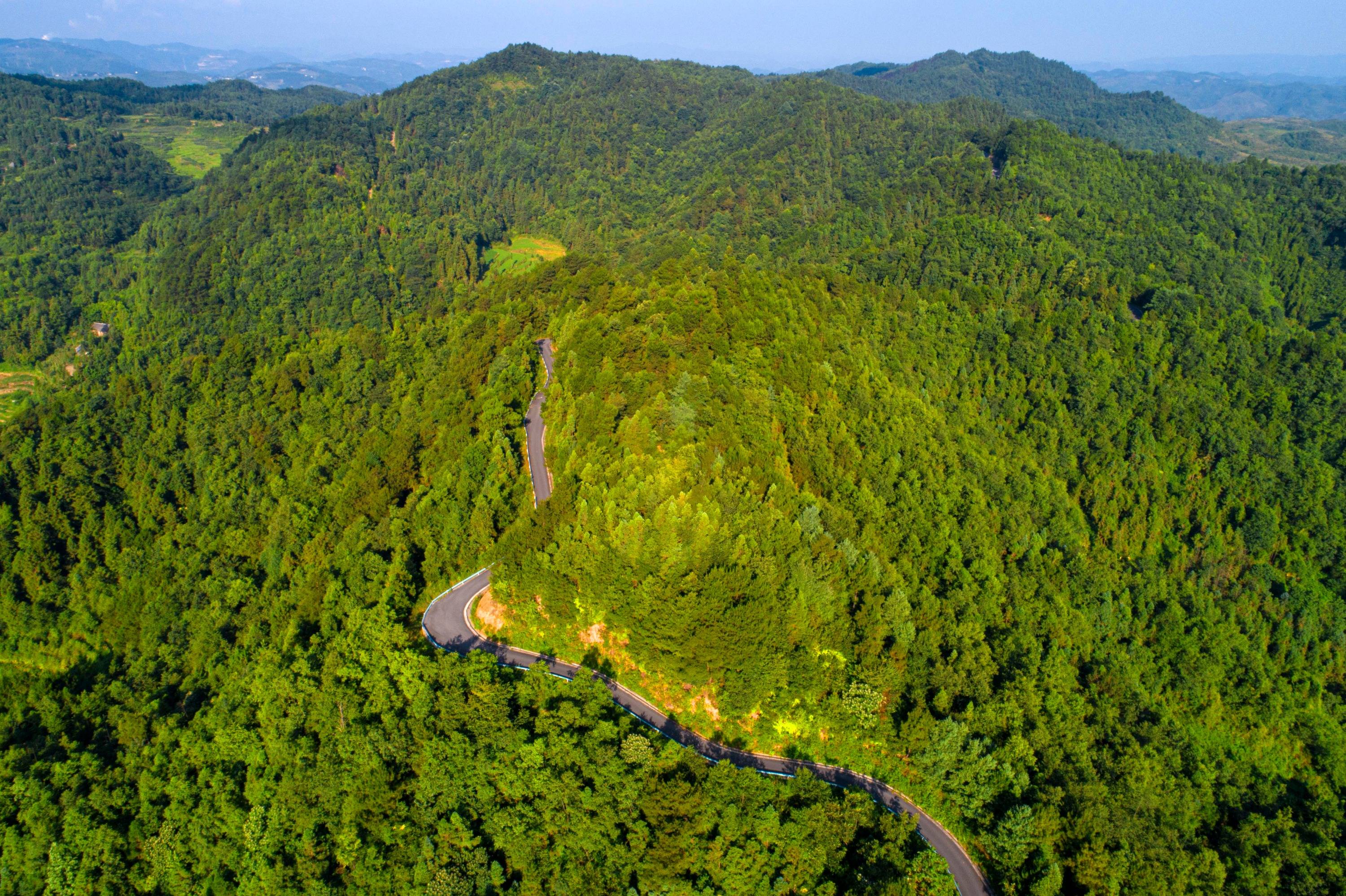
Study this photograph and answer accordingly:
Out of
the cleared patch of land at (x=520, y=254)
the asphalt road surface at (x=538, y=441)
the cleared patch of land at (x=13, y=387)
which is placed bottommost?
the cleared patch of land at (x=13, y=387)

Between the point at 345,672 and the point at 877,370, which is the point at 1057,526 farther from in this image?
the point at 345,672

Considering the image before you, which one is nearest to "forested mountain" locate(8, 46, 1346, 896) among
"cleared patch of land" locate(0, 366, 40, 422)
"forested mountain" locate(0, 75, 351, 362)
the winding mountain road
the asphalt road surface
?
the winding mountain road

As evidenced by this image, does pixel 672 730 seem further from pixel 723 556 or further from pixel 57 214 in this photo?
pixel 57 214

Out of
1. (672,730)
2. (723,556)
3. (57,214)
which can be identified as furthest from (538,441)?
(57,214)

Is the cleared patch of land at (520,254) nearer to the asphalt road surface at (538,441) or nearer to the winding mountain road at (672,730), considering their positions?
the asphalt road surface at (538,441)

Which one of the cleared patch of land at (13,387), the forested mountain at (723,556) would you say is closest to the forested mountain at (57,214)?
the cleared patch of land at (13,387)

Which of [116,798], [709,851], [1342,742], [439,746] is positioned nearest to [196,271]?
[116,798]

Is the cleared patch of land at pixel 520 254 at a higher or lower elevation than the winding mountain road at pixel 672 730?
higher
